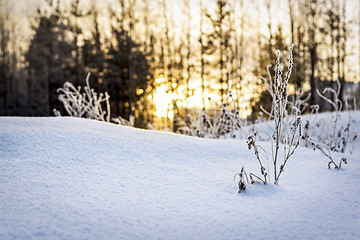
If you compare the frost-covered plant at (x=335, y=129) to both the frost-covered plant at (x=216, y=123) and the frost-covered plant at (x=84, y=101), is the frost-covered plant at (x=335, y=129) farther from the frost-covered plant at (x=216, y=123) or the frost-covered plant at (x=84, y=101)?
the frost-covered plant at (x=84, y=101)

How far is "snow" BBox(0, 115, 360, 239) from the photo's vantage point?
1.01m

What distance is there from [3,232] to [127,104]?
17.7 metres

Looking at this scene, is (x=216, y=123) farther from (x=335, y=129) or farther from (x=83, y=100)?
(x=83, y=100)

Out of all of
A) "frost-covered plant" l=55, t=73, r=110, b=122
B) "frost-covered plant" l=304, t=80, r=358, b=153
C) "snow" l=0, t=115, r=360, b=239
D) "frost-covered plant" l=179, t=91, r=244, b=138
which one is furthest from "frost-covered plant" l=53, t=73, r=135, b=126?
"frost-covered plant" l=304, t=80, r=358, b=153

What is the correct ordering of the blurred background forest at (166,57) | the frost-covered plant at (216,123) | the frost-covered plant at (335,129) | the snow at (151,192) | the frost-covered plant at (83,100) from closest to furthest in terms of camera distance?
the snow at (151,192) → the frost-covered plant at (335,129) → the frost-covered plant at (216,123) → the frost-covered plant at (83,100) → the blurred background forest at (166,57)

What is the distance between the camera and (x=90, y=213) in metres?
1.07

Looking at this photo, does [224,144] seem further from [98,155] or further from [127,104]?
[127,104]

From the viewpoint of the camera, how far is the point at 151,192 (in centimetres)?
127

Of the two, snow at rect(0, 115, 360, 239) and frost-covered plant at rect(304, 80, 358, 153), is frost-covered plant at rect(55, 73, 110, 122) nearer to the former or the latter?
snow at rect(0, 115, 360, 239)

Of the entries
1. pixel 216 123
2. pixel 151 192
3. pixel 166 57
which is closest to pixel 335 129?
pixel 216 123

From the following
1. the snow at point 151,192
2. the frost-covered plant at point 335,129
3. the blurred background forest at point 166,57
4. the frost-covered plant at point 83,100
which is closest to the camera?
the snow at point 151,192

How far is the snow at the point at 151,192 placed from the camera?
1.01 m

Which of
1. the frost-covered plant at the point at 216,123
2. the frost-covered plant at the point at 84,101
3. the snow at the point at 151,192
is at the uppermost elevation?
the frost-covered plant at the point at 84,101

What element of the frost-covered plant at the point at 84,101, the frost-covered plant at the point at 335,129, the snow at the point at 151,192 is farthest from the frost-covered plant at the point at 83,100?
the frost-covered plant at the point at 335,129
